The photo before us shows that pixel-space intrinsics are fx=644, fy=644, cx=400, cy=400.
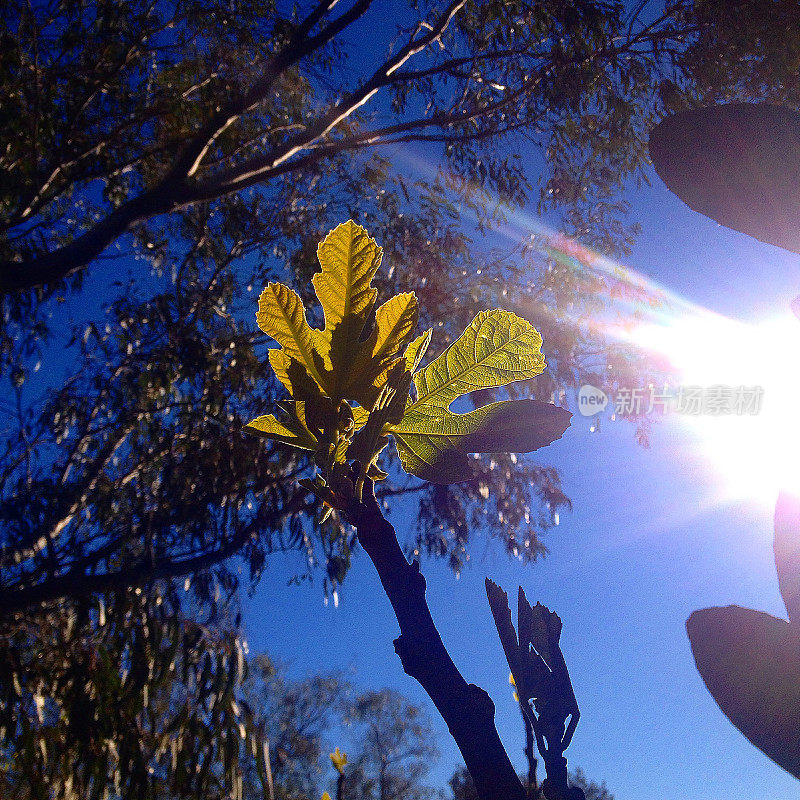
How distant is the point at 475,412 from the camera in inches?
13.5

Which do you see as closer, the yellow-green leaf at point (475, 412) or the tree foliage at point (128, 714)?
the yellow-green leaf at point (475, 412)

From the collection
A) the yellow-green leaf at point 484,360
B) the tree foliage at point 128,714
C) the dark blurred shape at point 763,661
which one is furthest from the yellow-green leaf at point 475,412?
the tree foliage at point 128,714

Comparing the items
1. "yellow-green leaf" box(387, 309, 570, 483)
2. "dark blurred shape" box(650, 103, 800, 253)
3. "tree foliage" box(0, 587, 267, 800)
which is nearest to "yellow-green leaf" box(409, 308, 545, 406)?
"yellow-green leaf" box(387, 309, 570, 483)

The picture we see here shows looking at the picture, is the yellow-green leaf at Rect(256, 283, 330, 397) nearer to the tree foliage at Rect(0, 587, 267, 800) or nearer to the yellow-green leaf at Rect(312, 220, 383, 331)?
the yellow-green leaf at Rect(312, 220, 383, 331)

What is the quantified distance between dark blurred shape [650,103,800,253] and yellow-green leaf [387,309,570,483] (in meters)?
0.11

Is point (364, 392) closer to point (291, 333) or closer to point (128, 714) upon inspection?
point (291, 333)

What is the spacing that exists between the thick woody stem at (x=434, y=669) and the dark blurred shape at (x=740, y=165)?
232 millimetres

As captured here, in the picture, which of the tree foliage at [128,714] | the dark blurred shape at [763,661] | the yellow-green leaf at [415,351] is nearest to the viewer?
the dark blurred shape at [763,661]

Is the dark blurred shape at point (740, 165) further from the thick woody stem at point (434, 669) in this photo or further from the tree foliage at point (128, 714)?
the tree foliage at point (128, 714)

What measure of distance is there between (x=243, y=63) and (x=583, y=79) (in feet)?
7.40

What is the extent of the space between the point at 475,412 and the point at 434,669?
13 cm

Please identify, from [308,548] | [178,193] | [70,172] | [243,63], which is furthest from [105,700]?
[243,63]

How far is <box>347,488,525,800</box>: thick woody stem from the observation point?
0.26 meters

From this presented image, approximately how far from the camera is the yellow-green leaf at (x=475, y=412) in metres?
0.32
